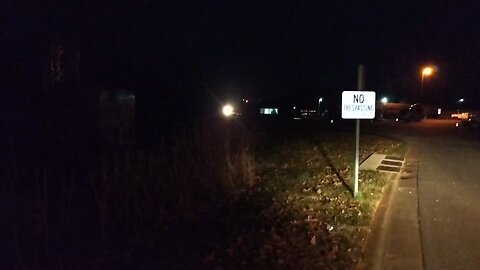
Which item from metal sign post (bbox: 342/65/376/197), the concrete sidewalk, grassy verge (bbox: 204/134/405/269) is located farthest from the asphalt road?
metal sign post (bbox: 342/65/376/197)

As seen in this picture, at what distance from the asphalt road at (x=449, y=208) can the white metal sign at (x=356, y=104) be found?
208cm

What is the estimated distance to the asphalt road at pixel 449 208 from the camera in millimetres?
7316

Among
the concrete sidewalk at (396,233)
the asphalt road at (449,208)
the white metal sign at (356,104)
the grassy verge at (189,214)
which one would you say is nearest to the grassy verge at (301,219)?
the grassy verge at (189,214)

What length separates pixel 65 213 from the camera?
9.41 metres

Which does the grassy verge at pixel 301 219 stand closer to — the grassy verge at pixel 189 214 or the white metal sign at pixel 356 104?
the grassy verge at pixel 189 214

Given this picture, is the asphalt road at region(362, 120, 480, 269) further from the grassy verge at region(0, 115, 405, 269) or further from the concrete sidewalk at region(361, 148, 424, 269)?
the grassy verge at region(0, 115, 405, 269)

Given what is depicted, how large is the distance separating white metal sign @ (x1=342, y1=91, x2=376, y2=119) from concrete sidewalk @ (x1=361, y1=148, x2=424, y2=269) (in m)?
1.82

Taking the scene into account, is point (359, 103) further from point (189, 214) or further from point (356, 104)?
point (189, 214)

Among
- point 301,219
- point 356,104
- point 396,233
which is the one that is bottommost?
point 396,233

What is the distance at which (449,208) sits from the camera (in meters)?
10.3

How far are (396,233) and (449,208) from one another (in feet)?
7.35

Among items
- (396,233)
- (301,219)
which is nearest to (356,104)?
(301,219)

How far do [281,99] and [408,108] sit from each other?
26.9 meters

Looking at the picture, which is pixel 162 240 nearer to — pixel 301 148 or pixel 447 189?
pixel 447 189
